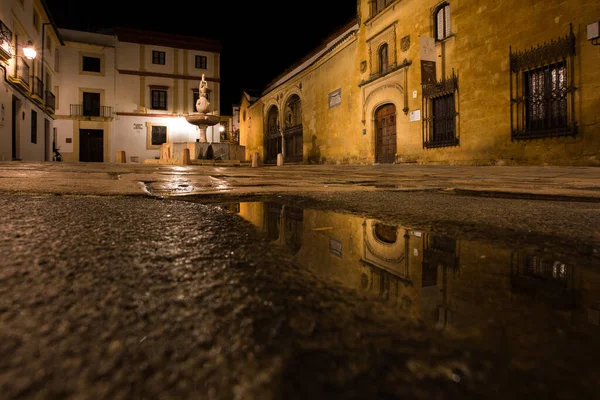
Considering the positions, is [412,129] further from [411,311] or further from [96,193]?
[411,311]

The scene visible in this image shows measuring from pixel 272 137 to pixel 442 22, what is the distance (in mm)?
14305

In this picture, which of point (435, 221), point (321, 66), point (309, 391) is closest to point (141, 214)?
point (435, 221)

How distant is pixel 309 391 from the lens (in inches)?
12.3

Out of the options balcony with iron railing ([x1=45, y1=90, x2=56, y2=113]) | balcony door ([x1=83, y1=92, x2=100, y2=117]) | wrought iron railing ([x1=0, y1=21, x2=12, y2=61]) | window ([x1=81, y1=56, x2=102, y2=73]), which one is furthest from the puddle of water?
window ([x1=81, y1=56, x2=102, y2=73])

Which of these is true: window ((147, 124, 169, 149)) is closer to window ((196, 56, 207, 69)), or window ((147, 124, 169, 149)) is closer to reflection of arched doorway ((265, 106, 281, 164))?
window ((196, 56, 207, 69))

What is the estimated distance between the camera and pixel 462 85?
10.2 metres

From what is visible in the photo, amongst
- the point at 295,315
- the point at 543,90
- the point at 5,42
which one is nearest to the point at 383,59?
the point at 543,90

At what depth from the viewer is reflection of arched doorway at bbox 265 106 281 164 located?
2372 cm

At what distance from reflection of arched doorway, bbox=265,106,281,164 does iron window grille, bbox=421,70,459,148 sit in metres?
13.1

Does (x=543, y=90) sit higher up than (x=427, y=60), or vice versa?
(x=427, y=60)

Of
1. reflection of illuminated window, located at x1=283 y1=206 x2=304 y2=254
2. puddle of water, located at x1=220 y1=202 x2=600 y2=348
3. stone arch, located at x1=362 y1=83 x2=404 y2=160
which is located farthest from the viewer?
stone arch, located at x1=362 y1=83 x2=404 y2=160

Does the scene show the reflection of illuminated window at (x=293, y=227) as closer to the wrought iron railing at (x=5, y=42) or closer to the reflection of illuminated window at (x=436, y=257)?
the reflection of illuminated window at (x=436, y=257)

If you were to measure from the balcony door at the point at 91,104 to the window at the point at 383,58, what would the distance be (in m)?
19.2

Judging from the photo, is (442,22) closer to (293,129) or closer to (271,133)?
(293,129)
